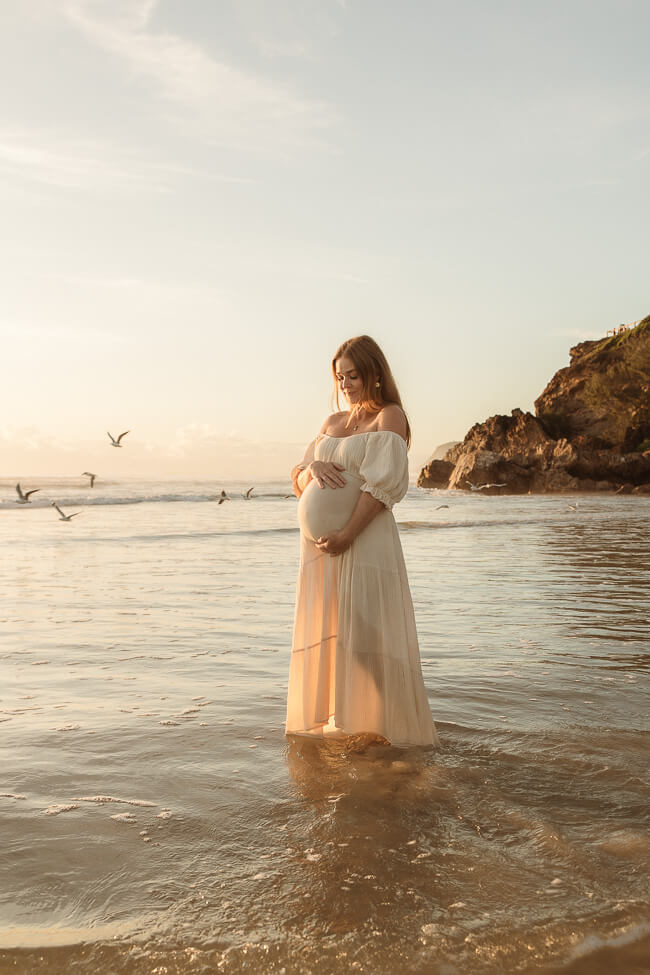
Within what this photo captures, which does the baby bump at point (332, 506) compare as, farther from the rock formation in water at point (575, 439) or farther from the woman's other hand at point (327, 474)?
the rock formation in water at point (575, 439)

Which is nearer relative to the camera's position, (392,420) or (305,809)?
(305,809)

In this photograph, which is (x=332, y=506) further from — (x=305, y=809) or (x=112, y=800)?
(x=112, y=800)

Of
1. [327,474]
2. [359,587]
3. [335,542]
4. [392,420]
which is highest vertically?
[392,420]

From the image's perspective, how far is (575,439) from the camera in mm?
58250

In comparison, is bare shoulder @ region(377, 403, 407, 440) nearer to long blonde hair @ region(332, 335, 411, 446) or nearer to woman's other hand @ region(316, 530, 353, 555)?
long blonde hair @ region(332, 335, 411, 446)

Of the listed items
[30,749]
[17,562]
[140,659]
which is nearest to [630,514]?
[17,562]

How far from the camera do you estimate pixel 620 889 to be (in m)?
2.50

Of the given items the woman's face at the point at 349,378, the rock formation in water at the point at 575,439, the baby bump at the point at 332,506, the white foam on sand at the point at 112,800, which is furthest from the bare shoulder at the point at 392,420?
the rock formation in water at the point at 575,439

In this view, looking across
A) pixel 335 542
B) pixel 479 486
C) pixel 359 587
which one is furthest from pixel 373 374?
pixel 479 486

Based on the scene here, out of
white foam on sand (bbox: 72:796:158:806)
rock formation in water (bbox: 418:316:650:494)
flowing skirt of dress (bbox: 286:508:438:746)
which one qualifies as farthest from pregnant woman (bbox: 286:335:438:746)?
rock formation in water (bbox: 418:316:650:494)

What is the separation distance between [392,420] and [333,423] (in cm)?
44

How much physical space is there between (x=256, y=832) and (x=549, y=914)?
1.13 m

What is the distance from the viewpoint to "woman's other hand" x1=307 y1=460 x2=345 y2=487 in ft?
13.4

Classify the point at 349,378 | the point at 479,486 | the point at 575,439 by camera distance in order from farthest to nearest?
the point at 575,439, the point at 479,486, the point at 349,378
